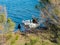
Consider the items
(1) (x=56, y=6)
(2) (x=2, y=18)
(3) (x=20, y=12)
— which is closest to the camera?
(2) (x=2, y=18)

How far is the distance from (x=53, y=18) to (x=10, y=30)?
311 centimetres

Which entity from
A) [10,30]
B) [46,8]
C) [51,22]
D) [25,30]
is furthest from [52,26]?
[10,30]

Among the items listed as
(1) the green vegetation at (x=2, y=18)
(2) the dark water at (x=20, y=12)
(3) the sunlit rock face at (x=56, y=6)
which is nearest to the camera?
(1) the green vegetation at (x=2, y=18)

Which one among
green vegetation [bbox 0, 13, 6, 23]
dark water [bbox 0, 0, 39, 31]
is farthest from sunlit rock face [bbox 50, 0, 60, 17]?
dark water [bbox 0, 0, 39, 31]

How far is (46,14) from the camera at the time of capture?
21.4 ft

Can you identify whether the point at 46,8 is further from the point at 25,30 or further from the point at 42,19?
the point at 25,30

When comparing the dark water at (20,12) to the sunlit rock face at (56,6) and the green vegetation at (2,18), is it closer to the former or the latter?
the sunlit rock face at (56,6)

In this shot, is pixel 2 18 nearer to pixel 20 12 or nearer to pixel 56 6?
pixel 56 6

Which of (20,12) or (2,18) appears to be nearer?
(2,18)

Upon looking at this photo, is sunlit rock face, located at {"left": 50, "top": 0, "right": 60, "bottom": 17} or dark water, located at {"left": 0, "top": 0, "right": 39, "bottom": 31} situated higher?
sunlit rock face, located at {"left": 50, "top": 0, "right": 60, "bottom": 17}

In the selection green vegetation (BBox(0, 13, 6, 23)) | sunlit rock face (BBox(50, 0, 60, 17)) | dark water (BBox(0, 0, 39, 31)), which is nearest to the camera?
green vegetation (BBox(0, 13, 6, 23))

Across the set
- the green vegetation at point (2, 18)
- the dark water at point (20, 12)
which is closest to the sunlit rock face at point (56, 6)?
the green vegetation at point (2, 18)

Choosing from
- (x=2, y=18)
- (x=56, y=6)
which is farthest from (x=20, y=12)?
(x=2, y=18)

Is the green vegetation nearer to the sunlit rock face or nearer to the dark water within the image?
the sunlit rock face
